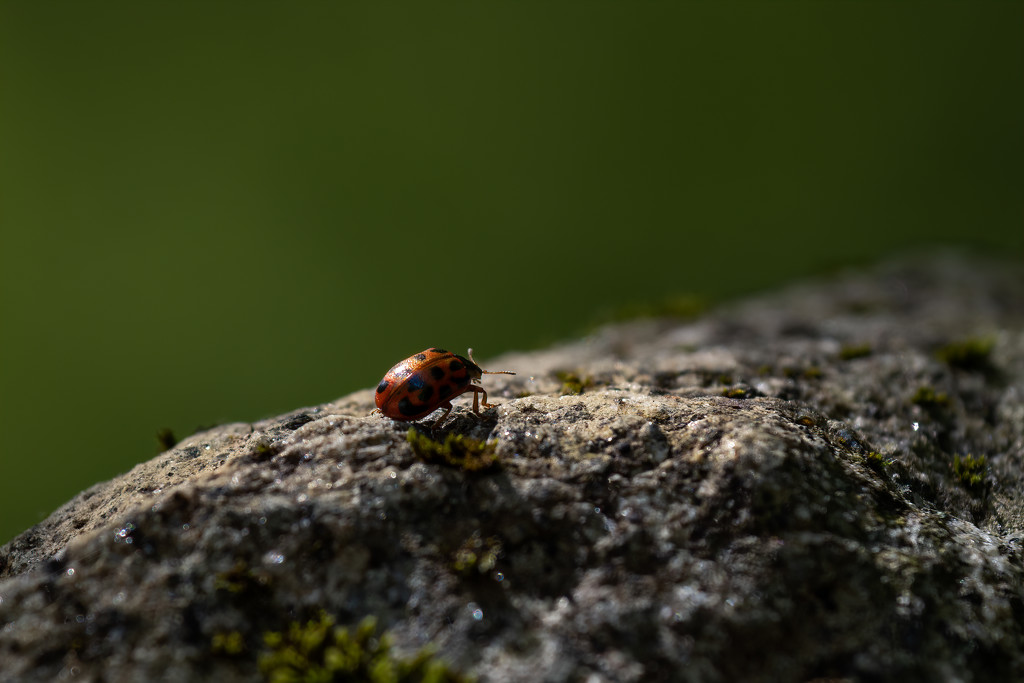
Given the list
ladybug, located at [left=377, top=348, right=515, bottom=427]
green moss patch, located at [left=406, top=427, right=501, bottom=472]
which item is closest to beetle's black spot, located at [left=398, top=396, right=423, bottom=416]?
ladybug, located at [left=377, top=348, right=515, bottom=427]

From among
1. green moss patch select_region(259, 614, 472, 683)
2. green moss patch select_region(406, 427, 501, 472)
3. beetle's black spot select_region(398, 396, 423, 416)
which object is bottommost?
green moss patch select_region(259, 614, 472, 683)

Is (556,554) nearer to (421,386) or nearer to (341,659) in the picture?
(341,659)

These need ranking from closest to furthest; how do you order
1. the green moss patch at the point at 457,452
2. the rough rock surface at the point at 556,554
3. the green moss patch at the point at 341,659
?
the green moss patch at the point at 341,659, the rough rock surface at the point at 556,554, the green moss patch at the point at 457,452

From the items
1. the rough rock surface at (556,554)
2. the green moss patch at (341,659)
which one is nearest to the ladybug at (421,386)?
the rough rock surface at (556,554)

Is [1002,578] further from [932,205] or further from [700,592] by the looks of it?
[932,205]

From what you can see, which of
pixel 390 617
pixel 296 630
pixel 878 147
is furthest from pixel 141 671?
pixel 878 147

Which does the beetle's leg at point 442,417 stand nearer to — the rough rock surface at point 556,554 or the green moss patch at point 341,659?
the rough rock surface at point 556,554

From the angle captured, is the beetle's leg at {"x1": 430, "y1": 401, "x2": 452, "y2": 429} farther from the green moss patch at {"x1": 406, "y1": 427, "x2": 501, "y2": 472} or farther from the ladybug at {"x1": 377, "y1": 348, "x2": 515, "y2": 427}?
the green moss patch at {"x1": 406, "y1": 427, "x2": 501, "y2": 472}

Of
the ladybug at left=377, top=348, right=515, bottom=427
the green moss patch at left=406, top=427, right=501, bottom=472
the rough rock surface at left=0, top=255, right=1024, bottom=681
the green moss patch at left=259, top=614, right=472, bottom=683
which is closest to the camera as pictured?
the green moss patch at left=259, top=614, right=472, bottom=683
